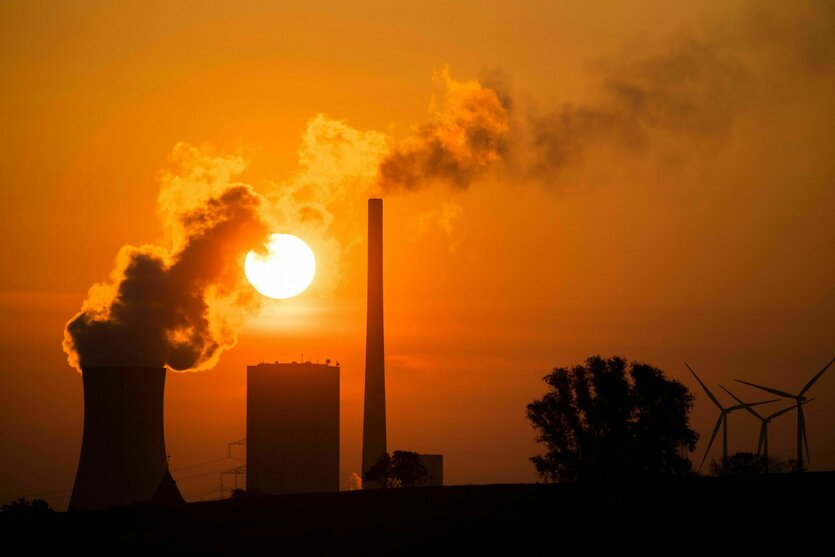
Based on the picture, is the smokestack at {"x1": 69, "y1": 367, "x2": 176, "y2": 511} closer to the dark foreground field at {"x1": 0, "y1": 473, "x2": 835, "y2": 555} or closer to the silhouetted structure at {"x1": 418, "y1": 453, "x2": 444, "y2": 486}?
the dark foreground field at {"x1": 0, "y1": 473, "x2": 835, "y2": 555}

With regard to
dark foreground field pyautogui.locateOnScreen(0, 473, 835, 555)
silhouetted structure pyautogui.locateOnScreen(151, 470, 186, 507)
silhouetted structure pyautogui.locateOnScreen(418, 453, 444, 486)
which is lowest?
dark foreground field pyautogui.locateOnScreen(0, 473, 835, 555)

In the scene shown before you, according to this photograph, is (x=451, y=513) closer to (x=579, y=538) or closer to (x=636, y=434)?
(x=579, y=538)

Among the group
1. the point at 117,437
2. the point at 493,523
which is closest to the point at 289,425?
the point at 117,437

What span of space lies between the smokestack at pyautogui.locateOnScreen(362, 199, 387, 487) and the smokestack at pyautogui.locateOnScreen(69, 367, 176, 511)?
18731mm

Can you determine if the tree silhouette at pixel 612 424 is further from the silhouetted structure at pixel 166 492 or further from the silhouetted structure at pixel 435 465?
the silhouetted structure at pixel 435 465

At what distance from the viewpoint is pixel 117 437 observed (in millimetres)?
70125

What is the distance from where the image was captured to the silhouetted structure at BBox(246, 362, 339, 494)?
9875 cm

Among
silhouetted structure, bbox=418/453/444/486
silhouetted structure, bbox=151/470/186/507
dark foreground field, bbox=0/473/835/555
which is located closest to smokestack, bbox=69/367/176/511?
silhouetted structure, bbox=151/470/186/507

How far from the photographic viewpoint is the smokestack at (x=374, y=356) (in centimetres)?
8531

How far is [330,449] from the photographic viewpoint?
102125mm

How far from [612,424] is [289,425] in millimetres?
33980

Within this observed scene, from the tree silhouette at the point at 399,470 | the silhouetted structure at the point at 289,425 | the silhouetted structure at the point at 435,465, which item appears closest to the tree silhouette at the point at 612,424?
the tree silhouette at the point at 399,470

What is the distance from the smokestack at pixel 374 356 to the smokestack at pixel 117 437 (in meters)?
18.7

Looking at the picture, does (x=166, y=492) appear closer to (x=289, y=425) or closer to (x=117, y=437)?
(x=117, y=437)
